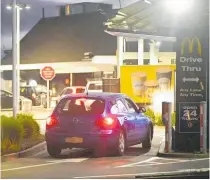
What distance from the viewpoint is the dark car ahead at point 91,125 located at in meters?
11.6

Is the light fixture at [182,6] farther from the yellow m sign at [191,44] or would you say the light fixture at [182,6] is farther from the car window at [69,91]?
the car window at [69,91]

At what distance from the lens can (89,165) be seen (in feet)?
35.2

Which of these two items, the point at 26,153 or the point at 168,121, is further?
the point at 26,153

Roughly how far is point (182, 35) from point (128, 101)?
222cm

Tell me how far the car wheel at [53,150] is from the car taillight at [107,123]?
3.86 feet

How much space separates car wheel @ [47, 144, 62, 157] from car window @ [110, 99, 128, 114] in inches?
58.9

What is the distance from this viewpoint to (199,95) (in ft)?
39.1

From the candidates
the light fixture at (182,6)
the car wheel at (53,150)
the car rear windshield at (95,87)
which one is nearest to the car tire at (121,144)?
the car wheel at (53,150)

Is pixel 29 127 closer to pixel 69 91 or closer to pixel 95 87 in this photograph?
pixel 69 91

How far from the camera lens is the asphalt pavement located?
9586mm

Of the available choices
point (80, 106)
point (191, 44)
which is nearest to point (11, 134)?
point (80, 106)

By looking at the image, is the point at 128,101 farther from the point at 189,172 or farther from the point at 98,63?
the point at 98,63

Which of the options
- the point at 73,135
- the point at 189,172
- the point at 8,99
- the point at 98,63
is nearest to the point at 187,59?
the point at 73,135

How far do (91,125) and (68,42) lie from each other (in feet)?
89.7
